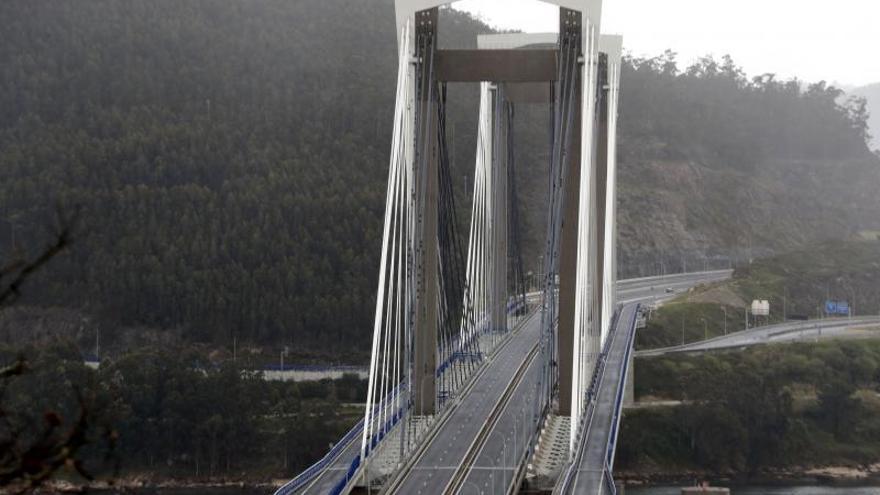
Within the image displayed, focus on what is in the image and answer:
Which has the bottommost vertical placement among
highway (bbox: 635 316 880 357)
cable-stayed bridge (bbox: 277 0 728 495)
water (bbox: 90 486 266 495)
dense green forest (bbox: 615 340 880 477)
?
water (bbox: 90 486 266 495)

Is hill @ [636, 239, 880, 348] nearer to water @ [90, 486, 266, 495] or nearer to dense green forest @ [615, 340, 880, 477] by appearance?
dense green forest @ [615, 340, 880, 477]

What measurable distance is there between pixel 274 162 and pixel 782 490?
33.0m

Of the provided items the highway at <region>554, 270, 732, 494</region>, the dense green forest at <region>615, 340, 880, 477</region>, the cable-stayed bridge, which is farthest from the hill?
the cable-stayed bridge

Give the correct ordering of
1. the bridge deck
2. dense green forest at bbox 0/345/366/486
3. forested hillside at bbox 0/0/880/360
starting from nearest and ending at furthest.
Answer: the bridge deck, dense green forest at bbox 0/345/366/486, forested hillside at bbox 0/0/880/360

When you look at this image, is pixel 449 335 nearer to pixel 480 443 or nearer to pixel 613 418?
pixel 613 418

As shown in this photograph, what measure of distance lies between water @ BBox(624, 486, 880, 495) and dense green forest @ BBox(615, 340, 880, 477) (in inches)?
100

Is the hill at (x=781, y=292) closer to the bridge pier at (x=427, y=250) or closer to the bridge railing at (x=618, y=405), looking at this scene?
the bridge railing at (x=618, y=405)

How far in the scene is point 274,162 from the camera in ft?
240

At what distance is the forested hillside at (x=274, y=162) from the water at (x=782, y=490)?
15590 millimetres

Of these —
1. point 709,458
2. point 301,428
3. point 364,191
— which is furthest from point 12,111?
point 709,458

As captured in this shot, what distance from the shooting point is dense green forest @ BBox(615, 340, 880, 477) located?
53844 mm

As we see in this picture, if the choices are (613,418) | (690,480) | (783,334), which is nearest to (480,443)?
(613,418)

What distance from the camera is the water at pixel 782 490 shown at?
48.6 m

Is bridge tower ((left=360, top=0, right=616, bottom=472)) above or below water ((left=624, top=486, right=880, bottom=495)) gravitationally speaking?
above
